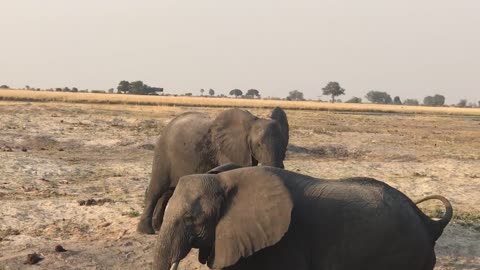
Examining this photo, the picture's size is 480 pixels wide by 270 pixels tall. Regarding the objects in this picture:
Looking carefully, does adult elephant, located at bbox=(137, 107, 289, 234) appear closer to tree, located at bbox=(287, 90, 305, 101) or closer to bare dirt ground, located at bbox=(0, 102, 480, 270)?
bare dirt ground, located at bbox=(0, 102, 480, 270)

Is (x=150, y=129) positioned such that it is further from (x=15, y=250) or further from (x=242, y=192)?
(x=242, y=192)

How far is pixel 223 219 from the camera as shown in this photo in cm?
536

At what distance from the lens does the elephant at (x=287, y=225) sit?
5.25 meters

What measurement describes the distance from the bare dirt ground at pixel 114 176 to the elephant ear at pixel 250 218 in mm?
3232

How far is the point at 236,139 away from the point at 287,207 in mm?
4829

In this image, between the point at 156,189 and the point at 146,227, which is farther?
the point at 156,189

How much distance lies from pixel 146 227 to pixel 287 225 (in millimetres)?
5467

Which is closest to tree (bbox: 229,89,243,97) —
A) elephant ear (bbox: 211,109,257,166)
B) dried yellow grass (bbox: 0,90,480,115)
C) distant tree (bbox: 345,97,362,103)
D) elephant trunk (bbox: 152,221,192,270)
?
distant tree (bbox: 345,97,362,103)

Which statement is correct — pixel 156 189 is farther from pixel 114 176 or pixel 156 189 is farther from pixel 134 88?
pixel 134 88

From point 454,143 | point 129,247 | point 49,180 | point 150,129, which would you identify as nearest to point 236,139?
point 129,247

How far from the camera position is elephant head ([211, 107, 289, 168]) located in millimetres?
9448

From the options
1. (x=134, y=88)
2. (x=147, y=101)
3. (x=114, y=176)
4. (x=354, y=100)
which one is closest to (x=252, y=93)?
(x=354, y=100)

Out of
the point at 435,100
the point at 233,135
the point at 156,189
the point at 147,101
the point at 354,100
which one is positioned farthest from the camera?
the point at 435,100

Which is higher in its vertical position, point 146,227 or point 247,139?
point 247,139
